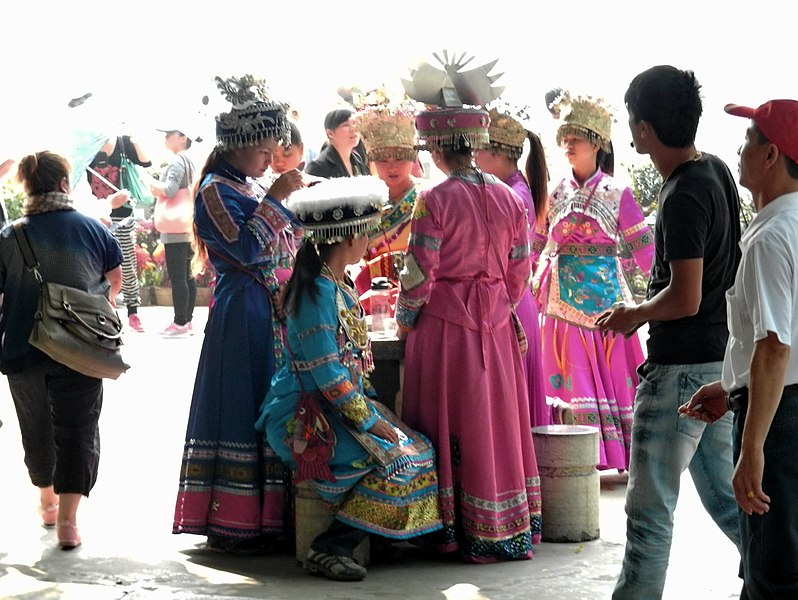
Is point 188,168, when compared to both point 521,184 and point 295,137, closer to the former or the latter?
point 295,137

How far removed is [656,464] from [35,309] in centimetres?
273

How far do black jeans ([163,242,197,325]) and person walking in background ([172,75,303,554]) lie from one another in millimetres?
7191

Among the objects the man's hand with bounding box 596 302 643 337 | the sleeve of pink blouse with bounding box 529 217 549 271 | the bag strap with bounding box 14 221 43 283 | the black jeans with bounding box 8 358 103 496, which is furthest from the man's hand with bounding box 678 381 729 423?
the sleeve of pink blouse with bounding box 529 217 549 271

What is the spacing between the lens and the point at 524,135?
18.8 ft

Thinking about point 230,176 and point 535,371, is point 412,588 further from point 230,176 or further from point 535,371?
point 230,176

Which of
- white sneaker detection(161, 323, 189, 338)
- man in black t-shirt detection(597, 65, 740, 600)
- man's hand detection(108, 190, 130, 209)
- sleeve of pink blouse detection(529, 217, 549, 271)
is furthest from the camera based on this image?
white sneaker detection(161, 323, 189, 338)

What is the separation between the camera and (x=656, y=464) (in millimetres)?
3574

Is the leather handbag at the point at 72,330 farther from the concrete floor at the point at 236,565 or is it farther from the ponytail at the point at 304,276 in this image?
the ponytail at the point at 304,276

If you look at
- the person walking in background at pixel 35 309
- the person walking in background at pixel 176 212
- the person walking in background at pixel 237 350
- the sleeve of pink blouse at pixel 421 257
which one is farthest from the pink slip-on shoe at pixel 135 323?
the sleeve of pink blouse at pixel 421 257

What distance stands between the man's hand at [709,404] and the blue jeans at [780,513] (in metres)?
0.31

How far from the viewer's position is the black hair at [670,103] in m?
3.58

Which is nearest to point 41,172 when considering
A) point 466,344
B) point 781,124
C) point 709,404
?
point 466,344

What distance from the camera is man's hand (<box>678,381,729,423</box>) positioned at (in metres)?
3.31

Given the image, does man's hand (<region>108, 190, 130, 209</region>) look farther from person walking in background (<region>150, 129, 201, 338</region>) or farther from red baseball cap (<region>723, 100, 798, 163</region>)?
red baseball cap (<region>723, 100, 798, 163</region>)
